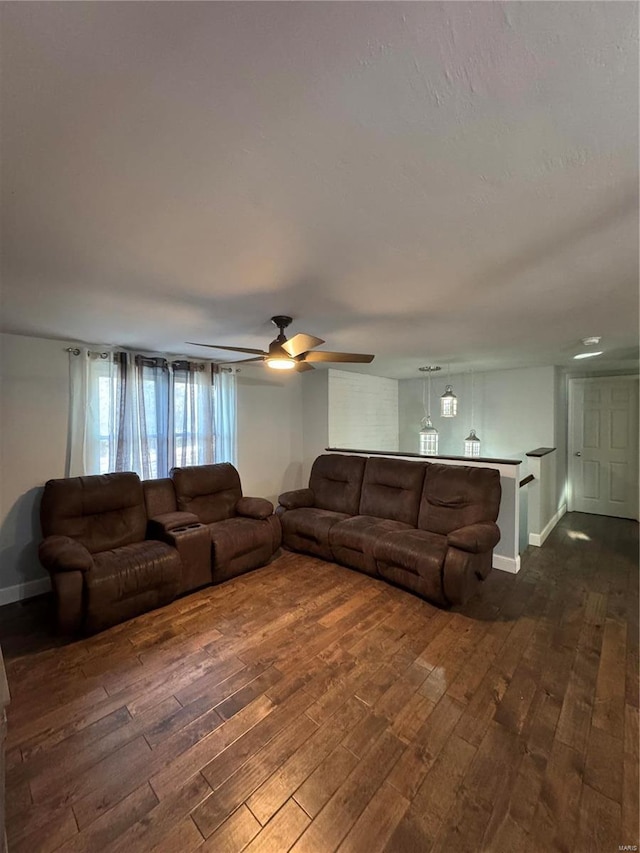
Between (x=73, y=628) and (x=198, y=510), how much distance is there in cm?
138

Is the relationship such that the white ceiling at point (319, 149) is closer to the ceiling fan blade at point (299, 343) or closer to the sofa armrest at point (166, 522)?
the ceiling fan blade at point (299, 343)

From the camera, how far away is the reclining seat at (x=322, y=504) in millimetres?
3541

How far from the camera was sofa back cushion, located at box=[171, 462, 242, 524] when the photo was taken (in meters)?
3.46

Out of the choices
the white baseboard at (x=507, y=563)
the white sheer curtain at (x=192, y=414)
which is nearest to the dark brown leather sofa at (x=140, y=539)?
the white sheer curtain at (x=192, y=414)


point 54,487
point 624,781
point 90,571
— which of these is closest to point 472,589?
point 624,781

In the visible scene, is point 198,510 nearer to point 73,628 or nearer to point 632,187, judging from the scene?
point 73,628

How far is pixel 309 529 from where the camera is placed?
356 centimetres

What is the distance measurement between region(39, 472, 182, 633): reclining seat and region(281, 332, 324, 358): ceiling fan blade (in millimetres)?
1882

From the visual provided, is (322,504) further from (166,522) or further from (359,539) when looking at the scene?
(166,522)

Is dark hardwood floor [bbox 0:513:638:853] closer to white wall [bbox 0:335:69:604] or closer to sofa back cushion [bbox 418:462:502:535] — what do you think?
white wall [bbox 0:335:69:604]

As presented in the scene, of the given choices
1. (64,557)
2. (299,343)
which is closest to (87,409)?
(64,557)

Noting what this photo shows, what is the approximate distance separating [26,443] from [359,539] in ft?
10.2

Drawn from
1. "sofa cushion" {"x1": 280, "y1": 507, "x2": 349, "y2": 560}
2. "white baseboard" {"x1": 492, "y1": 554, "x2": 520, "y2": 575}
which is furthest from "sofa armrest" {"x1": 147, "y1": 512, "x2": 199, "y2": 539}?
"white baseboard" {"x1": 492, "y1": 554, "x2": 520, "y2": 575}

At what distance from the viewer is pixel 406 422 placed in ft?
19.5
